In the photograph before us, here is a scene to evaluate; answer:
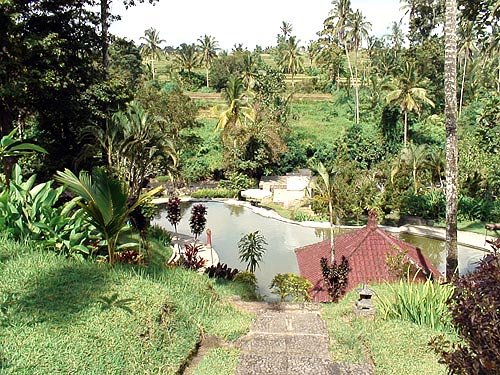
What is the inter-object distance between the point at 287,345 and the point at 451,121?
5.20 m

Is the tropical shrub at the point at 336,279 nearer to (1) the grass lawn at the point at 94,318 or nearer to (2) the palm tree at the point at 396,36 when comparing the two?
(1) the grass lawn at the point at 94,318

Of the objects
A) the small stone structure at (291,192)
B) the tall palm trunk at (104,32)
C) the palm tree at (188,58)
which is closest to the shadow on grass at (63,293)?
the tall palm trunk at (104,32)

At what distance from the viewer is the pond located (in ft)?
43.1

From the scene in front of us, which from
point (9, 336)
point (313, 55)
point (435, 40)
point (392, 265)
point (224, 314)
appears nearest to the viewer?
point (9, 336)

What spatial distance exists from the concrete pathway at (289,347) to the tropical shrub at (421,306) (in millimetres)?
891

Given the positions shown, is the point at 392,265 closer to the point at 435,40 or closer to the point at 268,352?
the point at 268,352

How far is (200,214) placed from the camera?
12.3 m

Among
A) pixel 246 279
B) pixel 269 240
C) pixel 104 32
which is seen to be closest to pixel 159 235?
pixel 246 279

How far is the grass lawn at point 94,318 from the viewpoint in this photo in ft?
12.8

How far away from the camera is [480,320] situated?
2832mm

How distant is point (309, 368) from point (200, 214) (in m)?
8.12

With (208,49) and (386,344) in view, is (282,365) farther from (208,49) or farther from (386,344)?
(208,49)

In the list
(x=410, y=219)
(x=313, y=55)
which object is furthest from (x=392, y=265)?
(x=313, y=55)

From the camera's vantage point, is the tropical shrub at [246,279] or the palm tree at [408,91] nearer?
the tropical shrub at [246,279]
